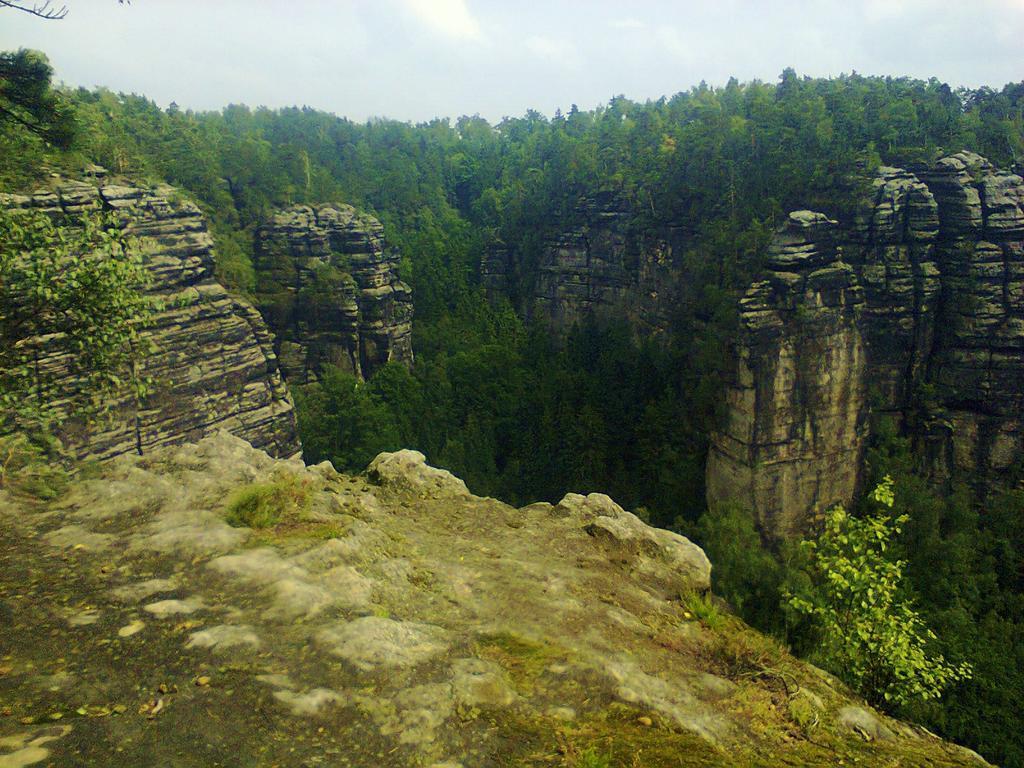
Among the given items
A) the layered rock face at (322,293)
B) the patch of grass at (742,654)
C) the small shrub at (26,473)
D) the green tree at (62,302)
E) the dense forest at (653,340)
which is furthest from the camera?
the layered rock face at (322,293)

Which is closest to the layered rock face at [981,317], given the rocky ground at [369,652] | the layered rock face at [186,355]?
the rocky ground at [369,652]

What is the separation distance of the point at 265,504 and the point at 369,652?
3098 millimetres

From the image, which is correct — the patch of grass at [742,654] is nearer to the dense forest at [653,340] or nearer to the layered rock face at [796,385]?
the dense forest at [653,340]

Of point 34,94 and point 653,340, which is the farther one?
point 653,340

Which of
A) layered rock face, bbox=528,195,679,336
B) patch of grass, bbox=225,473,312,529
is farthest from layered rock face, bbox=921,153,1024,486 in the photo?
Answer: patch of grass, bbox=225,473,312,529

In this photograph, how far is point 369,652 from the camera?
575 centimetres

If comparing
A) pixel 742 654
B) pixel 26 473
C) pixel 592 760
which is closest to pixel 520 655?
pixel 592 760

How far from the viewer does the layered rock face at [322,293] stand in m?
53.6

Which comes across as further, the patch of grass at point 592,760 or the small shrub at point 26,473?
the small shrub at point 26,473

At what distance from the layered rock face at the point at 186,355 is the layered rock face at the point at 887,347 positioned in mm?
26328

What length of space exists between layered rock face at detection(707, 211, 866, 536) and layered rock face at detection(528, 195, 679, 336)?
49.3 ft

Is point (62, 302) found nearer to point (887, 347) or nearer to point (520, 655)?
point (520, 655)

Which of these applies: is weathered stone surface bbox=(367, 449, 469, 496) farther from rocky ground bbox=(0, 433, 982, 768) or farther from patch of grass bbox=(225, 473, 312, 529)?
patch of grass bbox=(225, 473, 312, 529)

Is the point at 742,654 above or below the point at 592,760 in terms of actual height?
below
